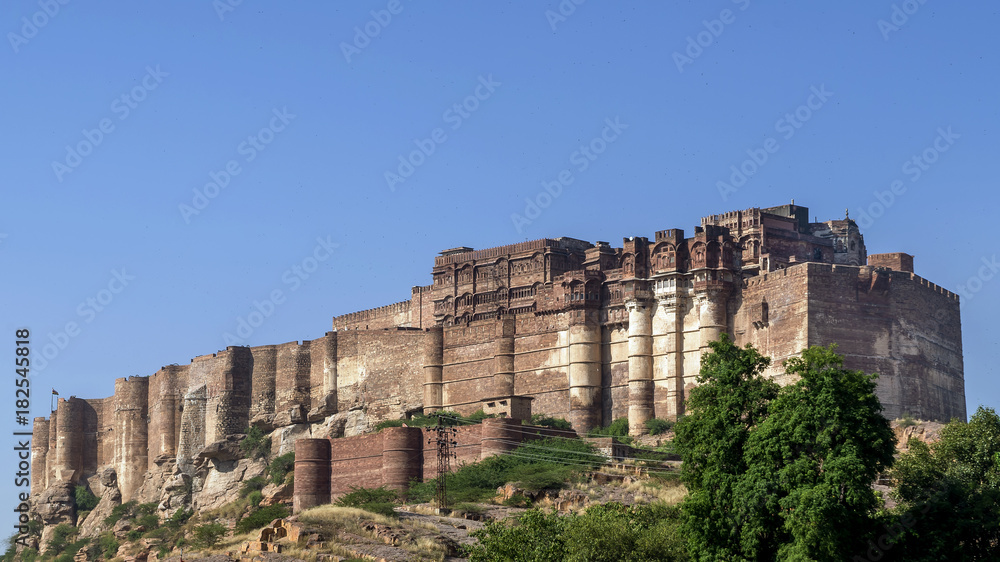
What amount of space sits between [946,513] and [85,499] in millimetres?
59942

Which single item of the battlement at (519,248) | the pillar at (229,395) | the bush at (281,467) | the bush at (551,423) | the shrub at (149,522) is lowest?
the shrub at (149,522)

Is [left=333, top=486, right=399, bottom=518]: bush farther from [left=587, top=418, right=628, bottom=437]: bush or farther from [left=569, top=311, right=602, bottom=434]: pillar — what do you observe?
[left=569, top=311, right=602, bottom=434]: pillar

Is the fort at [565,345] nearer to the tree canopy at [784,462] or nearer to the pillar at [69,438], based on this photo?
the pillar at [69,438]

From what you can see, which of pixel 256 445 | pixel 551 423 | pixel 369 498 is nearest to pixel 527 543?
pixel 369 498

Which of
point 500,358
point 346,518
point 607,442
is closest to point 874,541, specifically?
point 346,518

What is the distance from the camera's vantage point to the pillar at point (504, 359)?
6856 cm

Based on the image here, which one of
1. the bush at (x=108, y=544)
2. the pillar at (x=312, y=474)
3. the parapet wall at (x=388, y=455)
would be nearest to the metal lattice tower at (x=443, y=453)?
the parapet wall at (x=388, y=455)

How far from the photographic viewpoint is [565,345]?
67.9 m

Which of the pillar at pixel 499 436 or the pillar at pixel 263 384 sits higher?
the pillar at pixel 263 384

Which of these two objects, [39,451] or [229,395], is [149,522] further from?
[39,451]

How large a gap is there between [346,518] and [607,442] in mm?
12221

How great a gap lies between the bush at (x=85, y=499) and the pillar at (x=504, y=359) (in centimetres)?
2752

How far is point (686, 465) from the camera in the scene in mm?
37781

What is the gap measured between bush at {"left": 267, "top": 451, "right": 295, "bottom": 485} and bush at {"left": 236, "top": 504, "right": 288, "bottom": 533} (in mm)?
9669
